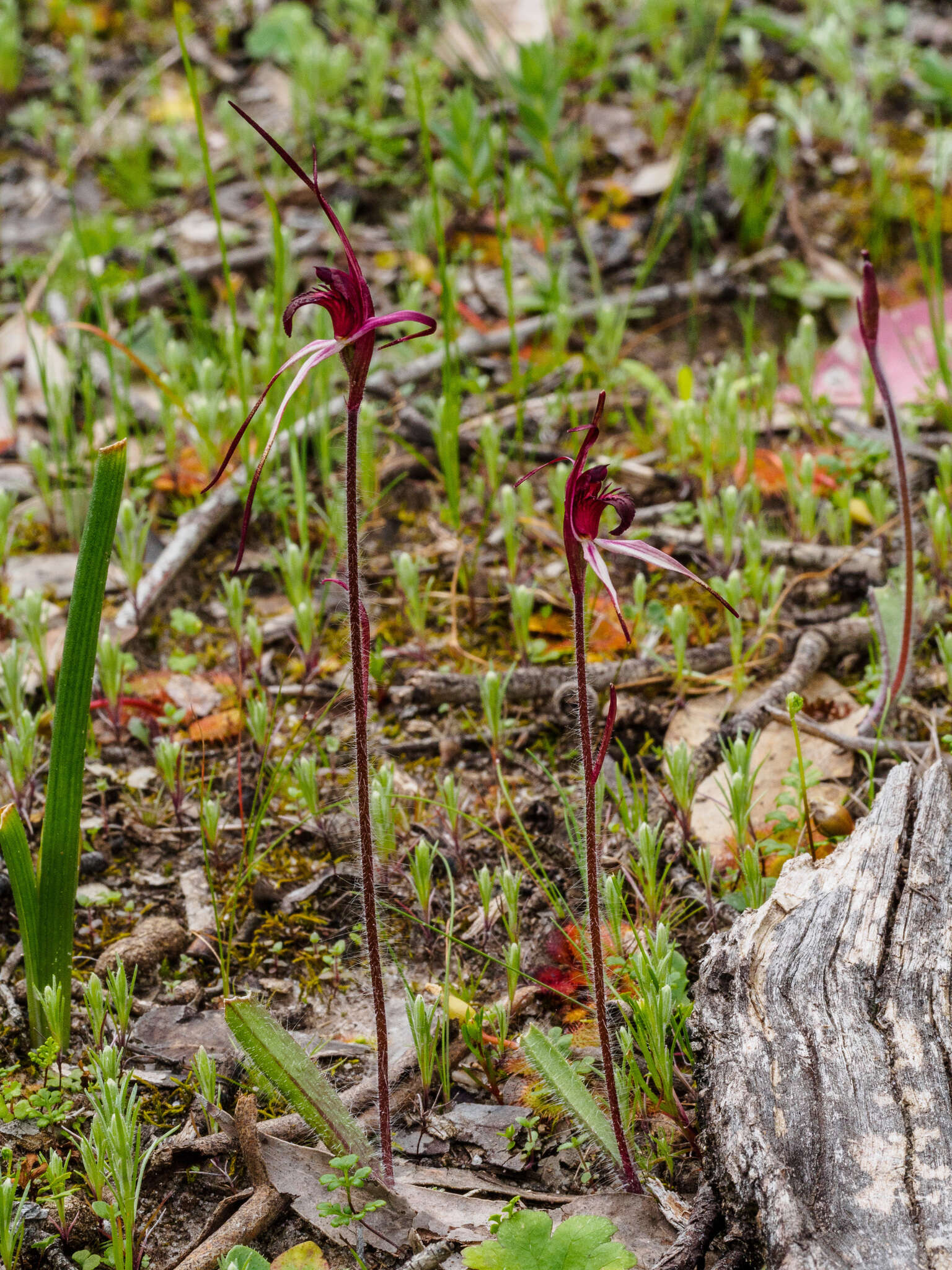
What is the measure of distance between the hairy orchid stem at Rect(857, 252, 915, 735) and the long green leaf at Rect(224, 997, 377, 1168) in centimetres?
151

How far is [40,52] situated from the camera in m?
6.35

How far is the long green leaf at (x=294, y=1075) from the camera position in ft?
5.89

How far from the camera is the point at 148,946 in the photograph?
7.93 feet

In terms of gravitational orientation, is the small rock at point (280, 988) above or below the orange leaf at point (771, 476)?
below

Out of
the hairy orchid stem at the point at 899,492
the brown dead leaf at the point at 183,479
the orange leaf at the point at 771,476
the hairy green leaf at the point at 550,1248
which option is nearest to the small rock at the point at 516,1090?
the hairy green leaf at the point at 550,1248

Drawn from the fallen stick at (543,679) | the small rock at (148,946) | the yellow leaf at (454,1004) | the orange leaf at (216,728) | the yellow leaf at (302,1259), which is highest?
the fallen stick at (543,679)

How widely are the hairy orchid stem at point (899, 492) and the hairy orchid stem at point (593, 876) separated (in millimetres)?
1100

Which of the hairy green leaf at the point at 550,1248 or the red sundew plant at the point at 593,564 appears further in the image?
the hairy green leaf at the point at 550,1248

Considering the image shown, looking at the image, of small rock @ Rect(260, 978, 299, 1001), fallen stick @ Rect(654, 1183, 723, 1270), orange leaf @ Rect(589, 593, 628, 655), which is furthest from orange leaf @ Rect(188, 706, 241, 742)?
fallen stick @ Rect(654, 1183, 723, 1270)

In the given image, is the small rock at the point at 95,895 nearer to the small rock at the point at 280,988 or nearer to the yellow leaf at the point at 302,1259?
the small rock at the point at 280,988

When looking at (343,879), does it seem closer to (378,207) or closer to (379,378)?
(379,378)

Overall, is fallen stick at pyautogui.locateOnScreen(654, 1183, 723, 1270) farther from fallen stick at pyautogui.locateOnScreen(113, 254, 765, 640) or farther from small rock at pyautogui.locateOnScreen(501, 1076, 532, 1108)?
fallen stick at pyautogui.locateOnScreen(113, 254, 765, 640)

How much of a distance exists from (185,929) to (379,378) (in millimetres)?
2445

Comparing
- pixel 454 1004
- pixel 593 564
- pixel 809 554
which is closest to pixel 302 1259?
pixel 454 1004
